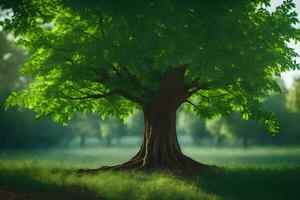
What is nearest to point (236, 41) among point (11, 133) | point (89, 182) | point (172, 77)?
point (172, 77)

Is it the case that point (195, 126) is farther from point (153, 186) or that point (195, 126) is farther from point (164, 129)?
point (153, 186)

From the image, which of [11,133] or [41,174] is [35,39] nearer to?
[41,174]

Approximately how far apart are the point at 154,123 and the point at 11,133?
37479 millimetres

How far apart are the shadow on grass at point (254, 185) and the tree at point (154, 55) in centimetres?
390

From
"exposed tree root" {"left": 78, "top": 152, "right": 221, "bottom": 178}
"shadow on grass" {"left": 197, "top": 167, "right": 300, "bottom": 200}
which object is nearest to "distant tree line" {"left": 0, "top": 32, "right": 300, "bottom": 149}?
"exposed tree root" {"left": 78, "top": 152, "right": 221, "bottom": 178}

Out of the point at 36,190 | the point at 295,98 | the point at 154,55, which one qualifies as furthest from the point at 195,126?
the point at 36,190

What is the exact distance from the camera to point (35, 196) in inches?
602

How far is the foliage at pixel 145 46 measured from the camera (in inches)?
794

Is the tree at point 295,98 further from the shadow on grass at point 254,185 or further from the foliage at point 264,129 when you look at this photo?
the shadow on grass at point 254,185

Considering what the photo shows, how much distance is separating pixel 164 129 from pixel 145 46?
6097 millimetres

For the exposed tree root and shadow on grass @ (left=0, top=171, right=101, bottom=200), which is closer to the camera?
shadow on grass @ (left=0, top=171, right=101, bottom=200)

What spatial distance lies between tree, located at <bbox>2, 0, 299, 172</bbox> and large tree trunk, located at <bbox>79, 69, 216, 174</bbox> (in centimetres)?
6

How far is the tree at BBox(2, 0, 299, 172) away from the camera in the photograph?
66.4 ft

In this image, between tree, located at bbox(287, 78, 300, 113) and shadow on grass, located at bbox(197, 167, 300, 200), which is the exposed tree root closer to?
shadow on grass, located at bbox(197, 167, 300, 200)
